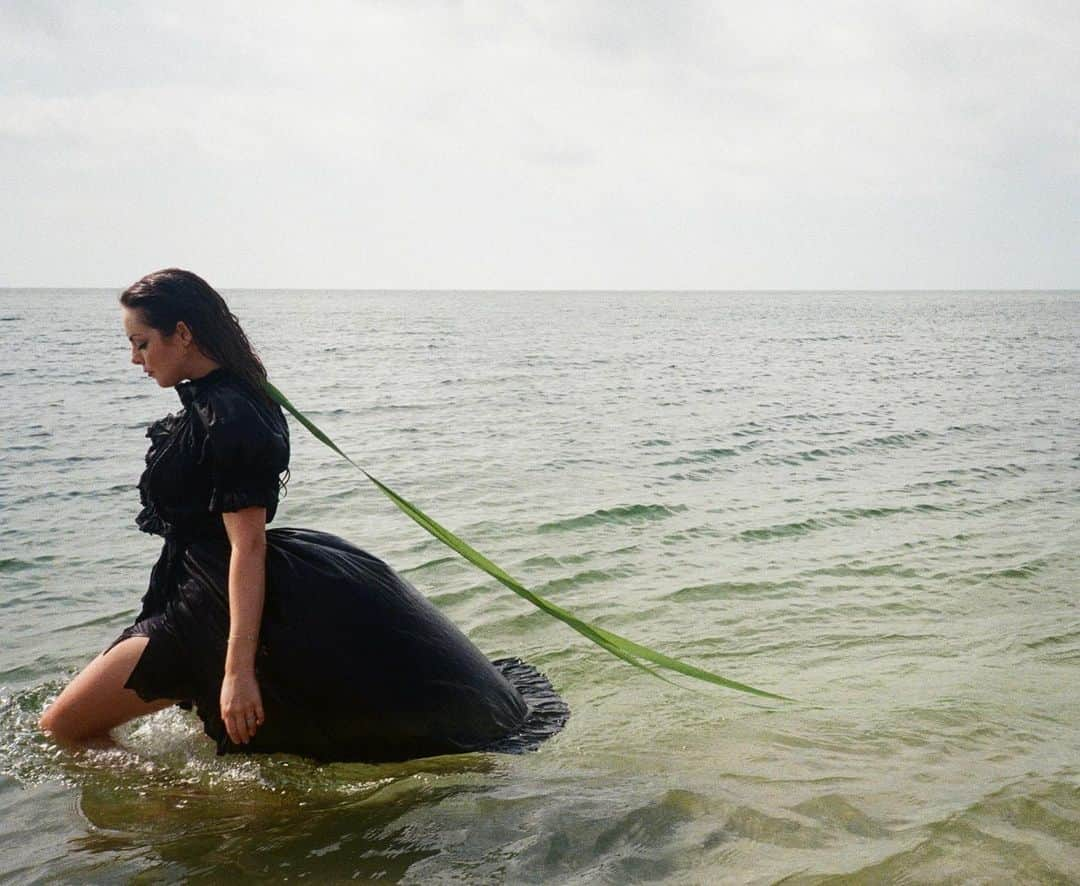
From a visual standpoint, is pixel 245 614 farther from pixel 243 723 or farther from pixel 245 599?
pixel 243 723

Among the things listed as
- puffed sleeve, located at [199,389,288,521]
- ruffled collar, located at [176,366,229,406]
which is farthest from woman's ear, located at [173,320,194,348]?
puffed sleeve, located at [199,389,288,521]

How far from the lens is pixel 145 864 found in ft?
12.5

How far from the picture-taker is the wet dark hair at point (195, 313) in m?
3.94

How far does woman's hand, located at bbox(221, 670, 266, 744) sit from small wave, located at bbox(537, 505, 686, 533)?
20.3 ft

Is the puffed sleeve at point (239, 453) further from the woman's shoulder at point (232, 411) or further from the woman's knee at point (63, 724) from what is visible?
the woman's knee at point (63, 724)

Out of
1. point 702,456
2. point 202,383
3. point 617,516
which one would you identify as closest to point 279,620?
point 202,383

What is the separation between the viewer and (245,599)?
386cm

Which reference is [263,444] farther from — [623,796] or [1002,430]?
[1002,430]

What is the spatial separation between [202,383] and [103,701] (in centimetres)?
142

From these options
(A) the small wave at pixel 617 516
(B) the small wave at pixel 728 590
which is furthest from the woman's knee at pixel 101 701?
(A) the small wave at pixel 617 516

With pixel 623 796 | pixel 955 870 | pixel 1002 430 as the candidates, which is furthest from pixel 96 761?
pixel 1002 430

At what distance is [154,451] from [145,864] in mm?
1534

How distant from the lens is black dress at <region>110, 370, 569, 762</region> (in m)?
3.90

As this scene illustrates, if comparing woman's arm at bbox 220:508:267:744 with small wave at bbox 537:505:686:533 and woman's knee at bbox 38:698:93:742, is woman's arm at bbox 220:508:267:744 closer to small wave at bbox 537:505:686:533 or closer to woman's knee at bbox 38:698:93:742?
woman's knee at bbox 38:698:93:742
